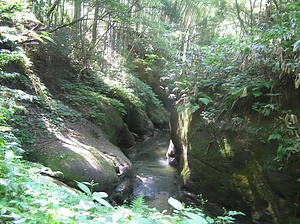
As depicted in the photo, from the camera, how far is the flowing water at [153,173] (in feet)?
21.1

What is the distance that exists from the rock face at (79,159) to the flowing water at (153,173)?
25.1 inches

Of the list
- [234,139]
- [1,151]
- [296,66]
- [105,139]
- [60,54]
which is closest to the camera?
[1,151]

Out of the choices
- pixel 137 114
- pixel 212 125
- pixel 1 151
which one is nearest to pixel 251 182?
pixel 212 125

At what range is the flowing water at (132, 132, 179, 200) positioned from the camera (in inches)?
254

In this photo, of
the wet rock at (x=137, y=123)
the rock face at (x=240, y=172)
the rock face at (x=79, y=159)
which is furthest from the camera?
the wet rock at (x=137, y=123)

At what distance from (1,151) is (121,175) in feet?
13.3

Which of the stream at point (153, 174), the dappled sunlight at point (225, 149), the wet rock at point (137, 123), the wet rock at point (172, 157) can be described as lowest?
the stream at point (153, 174)

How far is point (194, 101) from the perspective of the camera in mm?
6492

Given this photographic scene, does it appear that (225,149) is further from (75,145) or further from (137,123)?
(137,123)

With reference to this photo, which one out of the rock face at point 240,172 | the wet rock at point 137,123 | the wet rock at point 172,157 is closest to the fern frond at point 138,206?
the rock face at point 240,172

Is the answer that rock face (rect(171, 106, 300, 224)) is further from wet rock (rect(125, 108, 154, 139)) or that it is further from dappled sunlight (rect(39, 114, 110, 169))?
wet rock (rect(125, 108, 154, 139))

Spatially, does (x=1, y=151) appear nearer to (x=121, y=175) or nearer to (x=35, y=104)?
(x=121, y=175)

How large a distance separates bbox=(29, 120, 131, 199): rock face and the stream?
2.03ft

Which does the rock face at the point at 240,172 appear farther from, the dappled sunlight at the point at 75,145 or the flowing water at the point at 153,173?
the dappled sunlight at the point at 75,145
